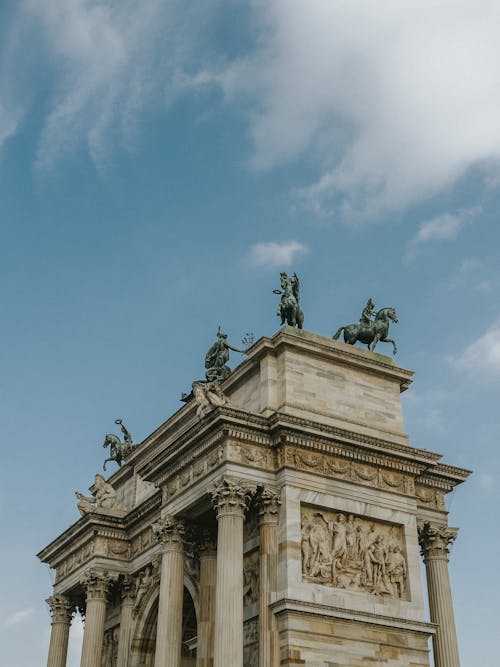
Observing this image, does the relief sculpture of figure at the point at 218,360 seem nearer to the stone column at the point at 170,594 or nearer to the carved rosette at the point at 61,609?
the stone column at the point at 170,594

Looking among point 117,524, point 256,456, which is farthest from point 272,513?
point 117,524

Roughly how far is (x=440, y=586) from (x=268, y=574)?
24.5 ft

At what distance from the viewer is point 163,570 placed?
27.6 metres

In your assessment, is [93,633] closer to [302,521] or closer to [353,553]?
[302,521]

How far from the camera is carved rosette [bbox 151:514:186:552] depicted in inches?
1092

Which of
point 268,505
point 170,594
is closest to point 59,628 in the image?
point 170,594

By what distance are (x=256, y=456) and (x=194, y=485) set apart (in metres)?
2.15

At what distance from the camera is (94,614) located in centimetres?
3303

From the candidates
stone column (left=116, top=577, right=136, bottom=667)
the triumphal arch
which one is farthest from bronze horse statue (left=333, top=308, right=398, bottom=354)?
stone column (left=116, top=577, right=136, bottom=667)

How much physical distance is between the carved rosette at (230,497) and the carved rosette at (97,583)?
9.93 metres

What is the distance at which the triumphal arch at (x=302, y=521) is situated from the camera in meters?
24.6

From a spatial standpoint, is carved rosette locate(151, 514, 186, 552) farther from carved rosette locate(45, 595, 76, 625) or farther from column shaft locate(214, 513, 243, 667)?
carved rosette locate(45, 595, 76, 625)

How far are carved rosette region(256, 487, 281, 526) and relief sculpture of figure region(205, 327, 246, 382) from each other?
6.78m

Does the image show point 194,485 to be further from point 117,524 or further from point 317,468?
point 117,524
